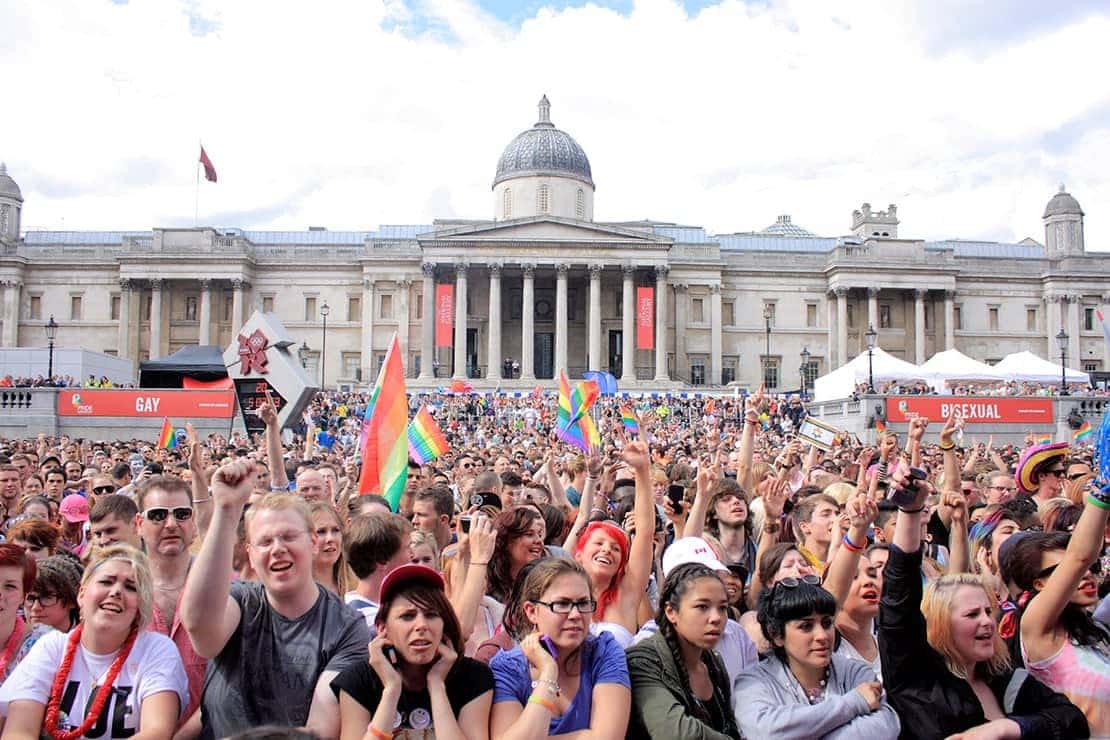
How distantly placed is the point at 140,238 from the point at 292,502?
2655 inches

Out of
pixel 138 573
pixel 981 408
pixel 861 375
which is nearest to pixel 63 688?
pixel 138 573

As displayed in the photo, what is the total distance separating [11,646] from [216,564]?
160cm

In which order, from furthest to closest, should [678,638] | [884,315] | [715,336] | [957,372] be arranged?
[884,315], [715,336], [957,372], [678,638]

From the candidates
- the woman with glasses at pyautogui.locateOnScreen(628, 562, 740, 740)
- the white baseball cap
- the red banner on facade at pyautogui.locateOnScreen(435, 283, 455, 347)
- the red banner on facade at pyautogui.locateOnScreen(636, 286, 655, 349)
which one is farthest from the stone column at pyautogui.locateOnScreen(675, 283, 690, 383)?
the woman with glasses at pyautogui.locateOnScreen(628, 562, 740, 740)

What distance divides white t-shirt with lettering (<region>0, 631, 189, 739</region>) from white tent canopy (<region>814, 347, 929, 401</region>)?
37.0 m

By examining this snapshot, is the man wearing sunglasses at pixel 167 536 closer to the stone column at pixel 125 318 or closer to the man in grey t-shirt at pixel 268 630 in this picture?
the man in grey t-shirt at pixel 268 630

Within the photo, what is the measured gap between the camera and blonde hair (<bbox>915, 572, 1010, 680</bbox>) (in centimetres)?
452

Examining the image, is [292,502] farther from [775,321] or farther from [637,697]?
[775,321]

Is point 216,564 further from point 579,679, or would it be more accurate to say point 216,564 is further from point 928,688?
point 928,688

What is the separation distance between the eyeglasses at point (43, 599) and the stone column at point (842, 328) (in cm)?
6238

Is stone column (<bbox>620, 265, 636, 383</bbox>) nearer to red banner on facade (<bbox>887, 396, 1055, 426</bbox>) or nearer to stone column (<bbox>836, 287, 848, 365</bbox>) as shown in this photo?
stone column (<bbox>836, 287, 848, 365</bbox>)

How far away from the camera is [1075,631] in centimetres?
477

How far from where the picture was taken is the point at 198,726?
4348mm

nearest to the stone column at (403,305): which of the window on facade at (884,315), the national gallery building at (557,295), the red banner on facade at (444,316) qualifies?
the national gallery building at (557,295)
